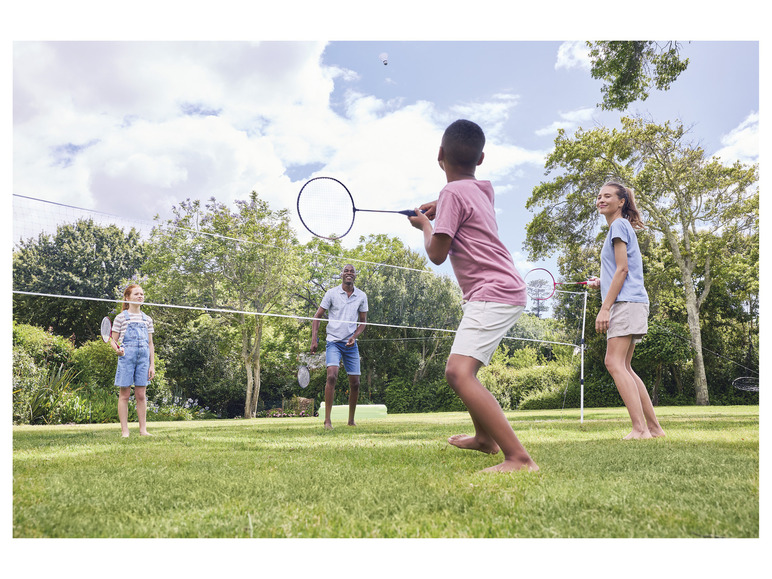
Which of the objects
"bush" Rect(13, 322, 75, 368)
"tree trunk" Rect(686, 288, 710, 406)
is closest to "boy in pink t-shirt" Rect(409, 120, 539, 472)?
"bush" Rect(13, 322, 75, 368)

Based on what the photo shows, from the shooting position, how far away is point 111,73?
20.4 metres

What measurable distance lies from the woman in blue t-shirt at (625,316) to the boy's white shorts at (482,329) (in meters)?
1.66

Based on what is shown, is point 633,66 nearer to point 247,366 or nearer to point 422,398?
point 422,398

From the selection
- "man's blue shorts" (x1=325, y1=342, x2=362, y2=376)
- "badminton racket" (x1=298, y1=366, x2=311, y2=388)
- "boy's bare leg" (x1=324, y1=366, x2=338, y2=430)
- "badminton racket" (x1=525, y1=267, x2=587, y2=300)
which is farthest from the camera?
"badminton racket" (x1=298, y1=366, x2=311, y2=388)

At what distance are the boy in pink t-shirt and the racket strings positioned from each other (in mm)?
1752

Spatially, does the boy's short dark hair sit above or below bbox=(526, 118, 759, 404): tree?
below

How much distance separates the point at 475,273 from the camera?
329 centimetres

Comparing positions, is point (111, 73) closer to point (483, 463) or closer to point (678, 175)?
point (678, 175)

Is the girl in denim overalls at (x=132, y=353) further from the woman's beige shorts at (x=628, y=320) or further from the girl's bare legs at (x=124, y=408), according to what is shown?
the woman's beige shorts at (x=628, y=320)

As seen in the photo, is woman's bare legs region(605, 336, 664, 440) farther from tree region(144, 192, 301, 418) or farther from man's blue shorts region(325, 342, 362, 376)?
tree region(144, 192, 301, 418)

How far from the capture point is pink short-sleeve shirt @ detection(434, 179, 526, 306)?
320 centimetres

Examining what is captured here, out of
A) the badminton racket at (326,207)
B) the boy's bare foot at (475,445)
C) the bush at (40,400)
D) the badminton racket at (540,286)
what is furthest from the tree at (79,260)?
the bush at (40,400)

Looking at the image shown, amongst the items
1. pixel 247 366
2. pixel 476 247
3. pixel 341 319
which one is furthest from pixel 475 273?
pixel 247 366
